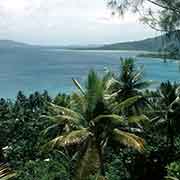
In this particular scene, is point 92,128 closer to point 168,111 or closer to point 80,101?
point 80,101

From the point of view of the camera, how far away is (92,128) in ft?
71.5

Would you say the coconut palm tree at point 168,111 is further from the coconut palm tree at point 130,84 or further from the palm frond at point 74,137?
the palm frond at point 74,137

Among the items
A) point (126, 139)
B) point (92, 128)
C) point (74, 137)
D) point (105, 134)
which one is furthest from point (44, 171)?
point (126, 139)

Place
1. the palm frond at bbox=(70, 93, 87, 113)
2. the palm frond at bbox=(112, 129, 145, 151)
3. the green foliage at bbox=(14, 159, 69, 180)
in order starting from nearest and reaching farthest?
the palm frond at bbox=(112, 129, 145, 151)
the palm frond at bbox=(70, 93, 87, 113)
the green foliage at bbox=(14, 159, 69, 180)

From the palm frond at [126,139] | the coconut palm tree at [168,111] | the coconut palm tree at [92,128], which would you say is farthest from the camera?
the coconut palm tree at [168,111]

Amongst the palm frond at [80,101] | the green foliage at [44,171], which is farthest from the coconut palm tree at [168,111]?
the palm frond at [80,101]

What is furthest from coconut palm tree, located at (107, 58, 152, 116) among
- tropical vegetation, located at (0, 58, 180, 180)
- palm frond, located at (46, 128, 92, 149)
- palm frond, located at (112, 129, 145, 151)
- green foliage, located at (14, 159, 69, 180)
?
palm frond, located at (46, 128, 92, 149)

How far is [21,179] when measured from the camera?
92.6 ft

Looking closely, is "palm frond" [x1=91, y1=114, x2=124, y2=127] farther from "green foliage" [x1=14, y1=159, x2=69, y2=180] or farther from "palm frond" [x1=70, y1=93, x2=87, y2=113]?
"green foliage" [x1=14, y1=159, x2=69, y2=180]

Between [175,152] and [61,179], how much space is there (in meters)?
10.6

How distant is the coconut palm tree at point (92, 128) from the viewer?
20703mm

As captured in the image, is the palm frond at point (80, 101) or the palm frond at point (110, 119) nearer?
the palm frond at point (110, 119)

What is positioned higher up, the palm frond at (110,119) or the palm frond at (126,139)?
the palm frond at (110,119)

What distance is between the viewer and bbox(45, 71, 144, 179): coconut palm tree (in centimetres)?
2070
